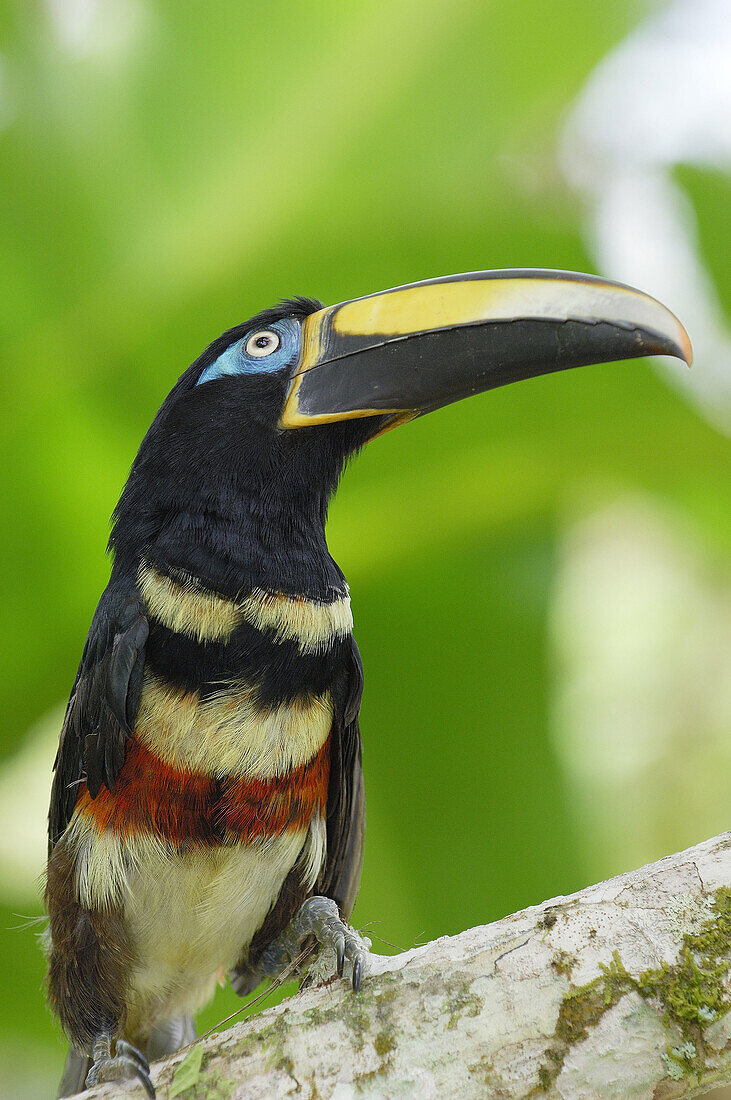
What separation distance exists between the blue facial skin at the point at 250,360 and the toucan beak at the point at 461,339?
0.10 ft

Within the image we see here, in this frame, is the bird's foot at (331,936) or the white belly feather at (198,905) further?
the white belly feather at (198,905)

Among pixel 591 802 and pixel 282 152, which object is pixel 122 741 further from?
pixel 282 152

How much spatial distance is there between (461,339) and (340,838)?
1.03 metres

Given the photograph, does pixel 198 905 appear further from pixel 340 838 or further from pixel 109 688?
pixel 109 688

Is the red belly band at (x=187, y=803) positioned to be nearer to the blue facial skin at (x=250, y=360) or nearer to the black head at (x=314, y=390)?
the black head at (x=314, y=390)

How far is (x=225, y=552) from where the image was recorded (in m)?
1.62

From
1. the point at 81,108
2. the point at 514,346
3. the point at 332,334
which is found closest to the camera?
the point at 514,346

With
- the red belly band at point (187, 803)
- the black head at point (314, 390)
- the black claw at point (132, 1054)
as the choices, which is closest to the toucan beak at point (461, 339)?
the black head at point (314, 390)

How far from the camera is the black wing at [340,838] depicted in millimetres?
1784

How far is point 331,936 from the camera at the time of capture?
63.8 inches

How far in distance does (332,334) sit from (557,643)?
1.26 metres

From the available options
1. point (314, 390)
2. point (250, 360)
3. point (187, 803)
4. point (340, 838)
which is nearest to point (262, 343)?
point (250, 360)

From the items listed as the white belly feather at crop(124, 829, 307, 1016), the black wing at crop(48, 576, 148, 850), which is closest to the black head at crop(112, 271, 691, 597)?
the black wing at crop(48, 576, 148, 850)

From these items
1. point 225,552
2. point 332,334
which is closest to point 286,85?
point 332,334
